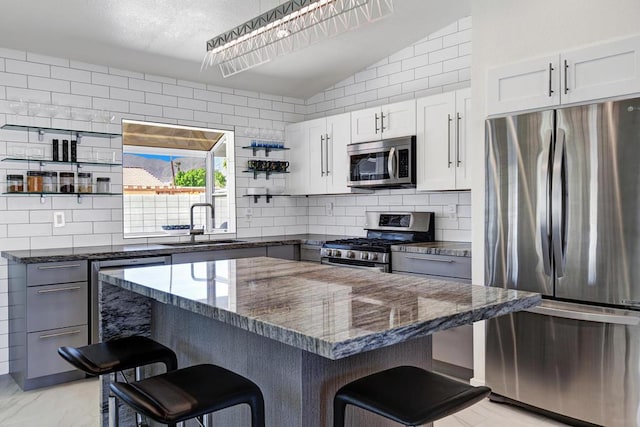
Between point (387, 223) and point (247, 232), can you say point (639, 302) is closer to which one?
point (387, 223)

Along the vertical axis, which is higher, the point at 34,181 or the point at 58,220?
the point at 34,181

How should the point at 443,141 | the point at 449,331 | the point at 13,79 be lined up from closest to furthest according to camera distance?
the point at 449,331 < the point at 13,79 < the point at 443,141

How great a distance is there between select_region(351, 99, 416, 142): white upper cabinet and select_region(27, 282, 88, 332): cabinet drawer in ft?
8.36

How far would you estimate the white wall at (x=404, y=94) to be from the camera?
4148mm

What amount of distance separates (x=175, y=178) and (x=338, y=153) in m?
1.74

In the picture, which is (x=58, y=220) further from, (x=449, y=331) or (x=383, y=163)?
(x=449, y=331)

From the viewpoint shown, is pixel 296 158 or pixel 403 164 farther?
pixel 296 158

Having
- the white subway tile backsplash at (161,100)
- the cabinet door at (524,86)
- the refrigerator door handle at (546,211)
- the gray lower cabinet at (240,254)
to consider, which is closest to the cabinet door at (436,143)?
the cabinet door at (524,86)

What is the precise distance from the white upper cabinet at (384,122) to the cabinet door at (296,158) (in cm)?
73

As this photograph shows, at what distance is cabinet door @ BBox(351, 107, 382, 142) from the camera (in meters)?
4.39

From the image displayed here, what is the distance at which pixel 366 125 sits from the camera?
448cm

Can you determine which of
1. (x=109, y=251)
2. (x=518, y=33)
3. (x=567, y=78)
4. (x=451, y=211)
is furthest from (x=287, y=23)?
(x=451, y=211)

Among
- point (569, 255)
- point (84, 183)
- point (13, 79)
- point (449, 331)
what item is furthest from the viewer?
point (84, 183)

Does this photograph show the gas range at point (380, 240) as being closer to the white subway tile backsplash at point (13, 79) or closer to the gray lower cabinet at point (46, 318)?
the gray lower cabinet at point (46, 318)
